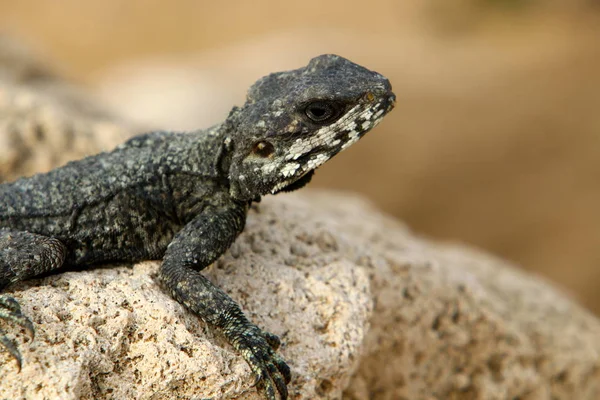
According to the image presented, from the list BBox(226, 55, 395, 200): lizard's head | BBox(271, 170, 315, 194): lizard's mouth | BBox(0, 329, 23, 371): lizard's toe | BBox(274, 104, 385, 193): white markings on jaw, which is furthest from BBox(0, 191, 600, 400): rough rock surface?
BBox(274, 104, 385, 193): white markings on jaw

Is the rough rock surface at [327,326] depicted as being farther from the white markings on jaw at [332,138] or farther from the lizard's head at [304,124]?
the white markings on jaw at [332,138]

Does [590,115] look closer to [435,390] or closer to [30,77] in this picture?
[435,390]

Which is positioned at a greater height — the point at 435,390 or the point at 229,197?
the point at 229,197

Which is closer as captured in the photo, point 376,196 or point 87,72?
point 376,196

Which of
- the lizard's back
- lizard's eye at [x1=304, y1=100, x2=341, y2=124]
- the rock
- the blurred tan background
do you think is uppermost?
the blurred tan background

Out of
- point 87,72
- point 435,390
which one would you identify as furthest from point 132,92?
point 435,390

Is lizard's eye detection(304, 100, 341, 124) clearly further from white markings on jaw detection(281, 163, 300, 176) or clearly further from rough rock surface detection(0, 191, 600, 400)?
rough rock surface detection(0, 191, 600, 400)

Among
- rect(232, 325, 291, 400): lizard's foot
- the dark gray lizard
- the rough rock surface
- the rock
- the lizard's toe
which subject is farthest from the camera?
the rock
